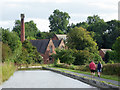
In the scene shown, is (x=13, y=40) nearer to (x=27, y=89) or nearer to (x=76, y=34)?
(x=76, y=34)

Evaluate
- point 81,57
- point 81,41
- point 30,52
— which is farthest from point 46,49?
point 81,57

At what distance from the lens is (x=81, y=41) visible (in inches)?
2584

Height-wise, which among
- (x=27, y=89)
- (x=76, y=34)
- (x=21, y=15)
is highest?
(x=21, y=15)

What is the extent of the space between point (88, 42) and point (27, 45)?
15037 millimetres

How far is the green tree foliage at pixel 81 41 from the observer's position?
65062 millimetres

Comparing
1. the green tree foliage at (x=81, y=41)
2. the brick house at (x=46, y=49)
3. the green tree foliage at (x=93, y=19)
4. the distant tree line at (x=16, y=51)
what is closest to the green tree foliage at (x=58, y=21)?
the green tree foliage at (x=93, y=19)

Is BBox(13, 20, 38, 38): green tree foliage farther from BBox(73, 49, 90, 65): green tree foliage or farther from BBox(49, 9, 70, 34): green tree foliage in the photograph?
BBox(73, 49, 90, 65): green tree foliage

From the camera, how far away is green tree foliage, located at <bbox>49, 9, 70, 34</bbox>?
437 ft

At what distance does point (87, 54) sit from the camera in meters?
60.9

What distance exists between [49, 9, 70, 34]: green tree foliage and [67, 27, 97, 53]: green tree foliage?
2568 inches

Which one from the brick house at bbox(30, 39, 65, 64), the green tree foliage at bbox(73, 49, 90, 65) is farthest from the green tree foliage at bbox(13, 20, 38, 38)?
the green tree foliage at bbox(73, 49, 90, 65)

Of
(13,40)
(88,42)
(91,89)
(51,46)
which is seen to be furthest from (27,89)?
(51,46)

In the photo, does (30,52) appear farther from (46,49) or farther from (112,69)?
(112,69)

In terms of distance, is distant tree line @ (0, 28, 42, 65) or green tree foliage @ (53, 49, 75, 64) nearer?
distant tree line @ (0, 28, 42, 65)
